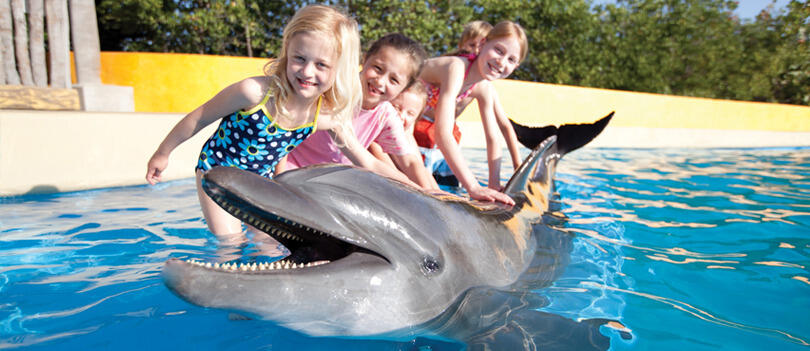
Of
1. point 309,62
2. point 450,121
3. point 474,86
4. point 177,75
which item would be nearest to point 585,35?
point 177,75

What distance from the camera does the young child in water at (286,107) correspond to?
9.83 feet

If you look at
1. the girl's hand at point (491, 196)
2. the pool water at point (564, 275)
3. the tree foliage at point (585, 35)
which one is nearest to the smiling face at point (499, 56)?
the pool water at point (564, 275)

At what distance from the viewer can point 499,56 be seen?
15.0 feet

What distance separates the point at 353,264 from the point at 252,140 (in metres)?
1.72

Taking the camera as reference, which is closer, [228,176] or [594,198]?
[228,176]

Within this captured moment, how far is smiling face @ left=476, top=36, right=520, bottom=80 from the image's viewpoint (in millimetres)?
4527

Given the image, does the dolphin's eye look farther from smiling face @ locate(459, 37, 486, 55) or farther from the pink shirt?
smiling face @ locate(459, 37, 486, 55)

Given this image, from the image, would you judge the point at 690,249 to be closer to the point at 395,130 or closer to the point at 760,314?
the point at 760,314

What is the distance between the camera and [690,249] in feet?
12.6

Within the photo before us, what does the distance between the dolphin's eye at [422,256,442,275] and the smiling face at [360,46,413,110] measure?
211 cm

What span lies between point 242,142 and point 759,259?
354 centimetres

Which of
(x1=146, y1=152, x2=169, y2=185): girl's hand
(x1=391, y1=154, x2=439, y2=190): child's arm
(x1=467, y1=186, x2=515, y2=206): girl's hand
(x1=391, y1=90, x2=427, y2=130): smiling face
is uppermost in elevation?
(x1=391, y1=90, x2=427, y2=130): smiling face

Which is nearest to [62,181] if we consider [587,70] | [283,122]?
[283,122]

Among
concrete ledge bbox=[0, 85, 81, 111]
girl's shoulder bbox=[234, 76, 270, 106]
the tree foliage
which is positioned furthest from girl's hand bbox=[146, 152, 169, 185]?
the tree foliage
